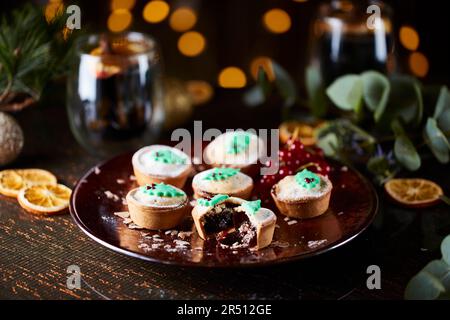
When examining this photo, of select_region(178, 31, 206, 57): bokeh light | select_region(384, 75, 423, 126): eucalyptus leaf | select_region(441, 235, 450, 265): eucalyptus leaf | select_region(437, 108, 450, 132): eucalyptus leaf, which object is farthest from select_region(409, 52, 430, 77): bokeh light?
select_region(441, 235, 450, 265): eucalyptus leaf

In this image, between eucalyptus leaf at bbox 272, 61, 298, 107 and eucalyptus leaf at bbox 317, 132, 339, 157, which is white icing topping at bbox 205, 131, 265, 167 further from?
eucalyptus leaf at bbox 272, 61, 298, 107

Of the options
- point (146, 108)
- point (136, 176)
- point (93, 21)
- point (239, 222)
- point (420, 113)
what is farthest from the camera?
point (93, 21)

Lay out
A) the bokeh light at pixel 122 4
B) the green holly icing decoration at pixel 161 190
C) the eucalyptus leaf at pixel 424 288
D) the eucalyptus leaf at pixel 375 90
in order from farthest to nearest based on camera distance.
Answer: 1. the bokeh light at pixel 122 4
2. the eucalyptus leaf at pixel 375 90
3. the green holly icing decoration at pixel 161 190
4. the eucalyptus leaf at pixel 424 288

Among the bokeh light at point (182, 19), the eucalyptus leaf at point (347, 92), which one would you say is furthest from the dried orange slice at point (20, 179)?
the bokeh light at point (182, 19)

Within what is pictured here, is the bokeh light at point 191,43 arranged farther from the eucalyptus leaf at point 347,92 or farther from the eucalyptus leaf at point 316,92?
the eucalyptus leaf at point 347,92
